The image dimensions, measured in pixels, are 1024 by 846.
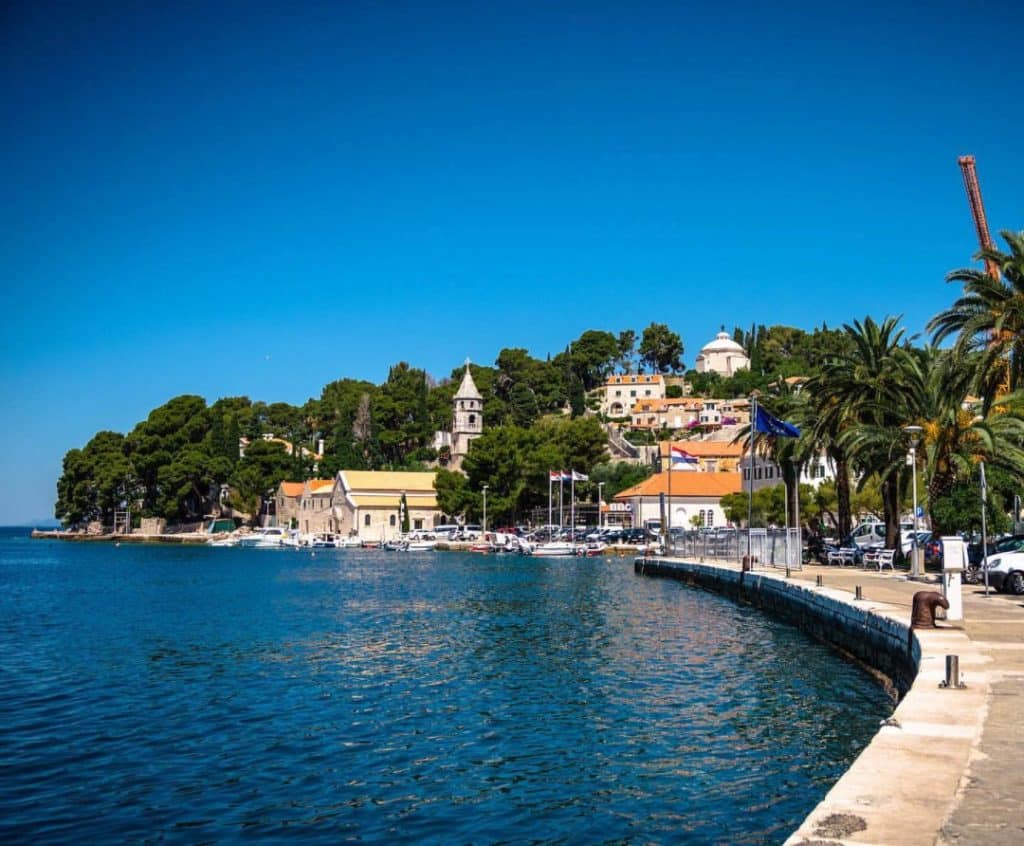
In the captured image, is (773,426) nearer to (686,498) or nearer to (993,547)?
(993,547)

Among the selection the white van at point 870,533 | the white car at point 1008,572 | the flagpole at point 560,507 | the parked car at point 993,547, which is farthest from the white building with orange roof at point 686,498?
the white car at point 1008,572

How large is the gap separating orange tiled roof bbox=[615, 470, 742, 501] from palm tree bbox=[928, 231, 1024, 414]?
5824cm

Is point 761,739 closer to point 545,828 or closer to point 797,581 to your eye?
point 545,828

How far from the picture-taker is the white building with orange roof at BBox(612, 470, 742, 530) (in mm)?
91438

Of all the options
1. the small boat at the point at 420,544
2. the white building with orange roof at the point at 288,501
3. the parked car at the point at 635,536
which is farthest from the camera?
the white building with orange roof at the point at 288,501

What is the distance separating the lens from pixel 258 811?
12047mm

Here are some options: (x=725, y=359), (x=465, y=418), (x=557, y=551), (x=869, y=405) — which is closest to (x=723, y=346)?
(x=725, y=359)

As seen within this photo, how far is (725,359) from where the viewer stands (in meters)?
173

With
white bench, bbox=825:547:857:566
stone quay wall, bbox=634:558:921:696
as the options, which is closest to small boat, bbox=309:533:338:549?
stone quay wall, bbox=634:558:921:696

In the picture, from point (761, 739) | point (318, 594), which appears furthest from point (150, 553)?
point (761, 739)

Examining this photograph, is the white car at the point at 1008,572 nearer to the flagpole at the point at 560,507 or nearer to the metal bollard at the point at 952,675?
the metal bollard at the point at 952,675

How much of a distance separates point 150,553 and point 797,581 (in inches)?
3180

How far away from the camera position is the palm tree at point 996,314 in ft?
97.8

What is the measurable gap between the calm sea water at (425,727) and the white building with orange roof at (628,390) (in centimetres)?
12837
